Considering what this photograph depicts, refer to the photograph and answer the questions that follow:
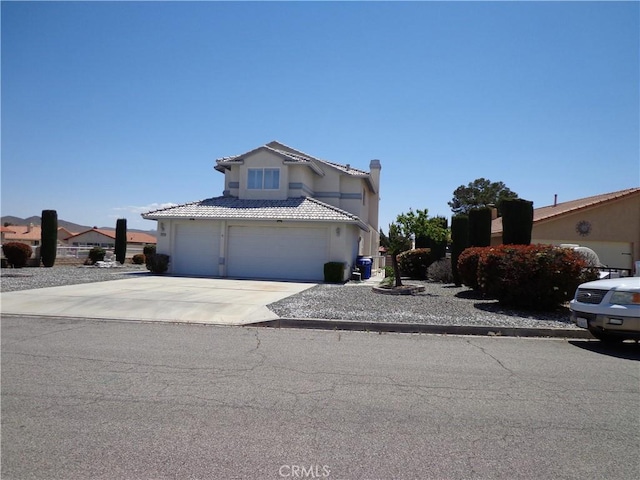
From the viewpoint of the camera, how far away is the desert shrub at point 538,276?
11102 mm

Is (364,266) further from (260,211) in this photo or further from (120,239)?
(120,239)

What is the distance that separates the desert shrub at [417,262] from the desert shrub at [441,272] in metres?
2.14

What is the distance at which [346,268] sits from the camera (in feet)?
66.2

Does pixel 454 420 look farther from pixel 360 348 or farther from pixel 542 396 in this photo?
pixel 360 348

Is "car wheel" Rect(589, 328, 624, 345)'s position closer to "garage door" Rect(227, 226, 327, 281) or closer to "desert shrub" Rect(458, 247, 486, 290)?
"desert shrub" Rect(458, 247, 486, 290)

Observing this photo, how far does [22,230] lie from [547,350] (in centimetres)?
10173

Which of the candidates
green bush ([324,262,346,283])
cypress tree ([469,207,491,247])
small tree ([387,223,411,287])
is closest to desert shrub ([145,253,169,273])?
green bush ([324,262,346,283])

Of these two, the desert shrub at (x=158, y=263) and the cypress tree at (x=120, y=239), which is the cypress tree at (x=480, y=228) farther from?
the cypress tree at (x=120, y=239)

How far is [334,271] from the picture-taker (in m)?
19.4

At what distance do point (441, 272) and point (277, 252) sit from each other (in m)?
7.57

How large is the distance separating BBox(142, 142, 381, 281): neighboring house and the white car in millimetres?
11753

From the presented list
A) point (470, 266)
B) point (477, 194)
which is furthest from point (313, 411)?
point (477, 194)

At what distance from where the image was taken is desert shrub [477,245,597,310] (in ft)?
36.4

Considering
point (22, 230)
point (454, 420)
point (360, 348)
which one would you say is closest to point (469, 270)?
point (360, 348)
